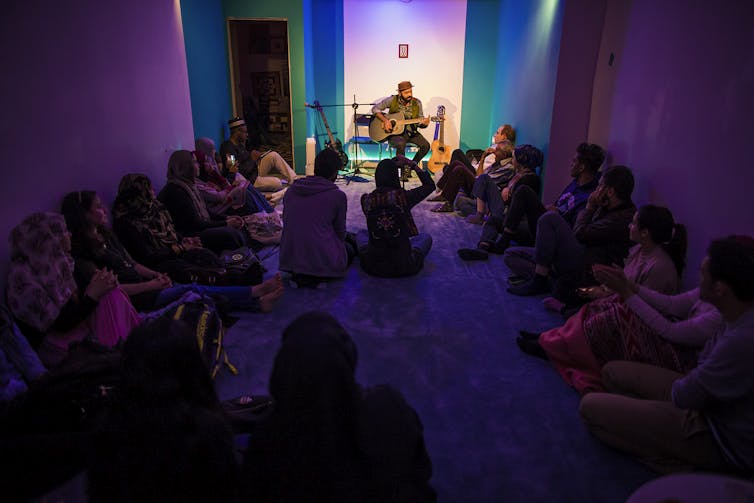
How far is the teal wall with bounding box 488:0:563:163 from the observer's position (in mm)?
5281

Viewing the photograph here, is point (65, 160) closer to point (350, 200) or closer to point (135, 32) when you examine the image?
point (135, 32)

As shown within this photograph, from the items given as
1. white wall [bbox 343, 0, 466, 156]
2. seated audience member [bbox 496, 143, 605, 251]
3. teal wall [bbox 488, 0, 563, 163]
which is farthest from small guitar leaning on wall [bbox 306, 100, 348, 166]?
seated audience member [bbox 496, 143, 605, 251]

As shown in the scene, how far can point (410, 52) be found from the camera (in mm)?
9297

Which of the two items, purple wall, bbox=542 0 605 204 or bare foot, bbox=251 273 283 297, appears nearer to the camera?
bare foot, bbox=251 273 283 297

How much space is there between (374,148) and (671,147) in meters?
7.14

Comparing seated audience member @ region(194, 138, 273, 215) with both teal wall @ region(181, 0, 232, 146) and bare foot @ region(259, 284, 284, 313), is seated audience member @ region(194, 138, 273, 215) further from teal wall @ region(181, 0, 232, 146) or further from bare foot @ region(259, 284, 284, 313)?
bare foot @ region(259, 284, 284, 313)

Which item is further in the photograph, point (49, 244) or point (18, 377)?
point (49, 244)

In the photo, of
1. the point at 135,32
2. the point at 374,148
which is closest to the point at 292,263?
the point at 135,32

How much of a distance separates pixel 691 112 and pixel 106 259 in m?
3.41

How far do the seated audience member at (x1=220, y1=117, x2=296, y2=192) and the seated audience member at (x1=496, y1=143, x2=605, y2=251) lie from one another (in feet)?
11.0

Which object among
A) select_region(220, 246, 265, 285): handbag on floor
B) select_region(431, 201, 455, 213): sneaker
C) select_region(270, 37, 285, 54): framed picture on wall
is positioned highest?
select_region(270, 37, 285, 54): framed picture on wall

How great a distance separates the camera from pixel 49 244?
2.38 metres

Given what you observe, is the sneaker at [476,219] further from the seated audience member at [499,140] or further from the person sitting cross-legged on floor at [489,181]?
the seated audience member at [499,140]

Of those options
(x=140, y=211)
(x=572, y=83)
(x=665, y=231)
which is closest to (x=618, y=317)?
(x=665, y=231)
